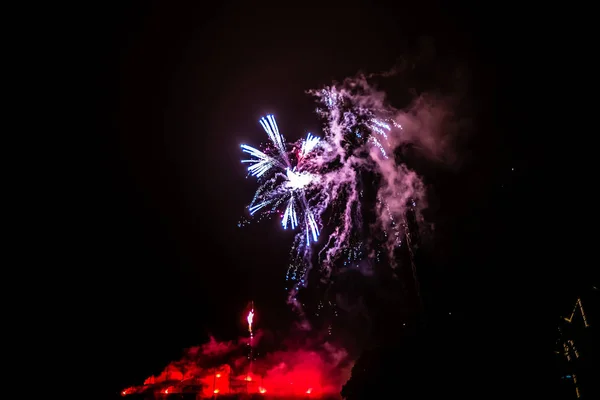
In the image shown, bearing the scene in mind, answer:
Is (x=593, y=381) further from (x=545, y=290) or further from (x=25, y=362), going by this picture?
(x=25, y=362)

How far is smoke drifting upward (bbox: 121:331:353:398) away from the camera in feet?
84.0

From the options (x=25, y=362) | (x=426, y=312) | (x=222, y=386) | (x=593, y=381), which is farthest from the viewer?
(x=222, y=386)

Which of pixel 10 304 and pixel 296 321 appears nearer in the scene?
pixel 10 304

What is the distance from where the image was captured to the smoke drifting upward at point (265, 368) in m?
25.6

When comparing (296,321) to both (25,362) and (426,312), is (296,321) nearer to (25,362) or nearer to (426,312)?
(426,312)

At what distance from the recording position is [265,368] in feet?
98.9

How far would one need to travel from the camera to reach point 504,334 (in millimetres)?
8062

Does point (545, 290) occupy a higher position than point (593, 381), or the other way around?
point (545, 290)

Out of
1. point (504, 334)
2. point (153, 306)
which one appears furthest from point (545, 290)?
point (153, 306)

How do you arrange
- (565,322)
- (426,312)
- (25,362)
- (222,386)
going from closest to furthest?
(565,322), (25,362), (426,312), (222,386)

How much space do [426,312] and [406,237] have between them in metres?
3.35

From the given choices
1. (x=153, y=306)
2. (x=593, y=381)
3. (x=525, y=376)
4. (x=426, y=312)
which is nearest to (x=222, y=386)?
(x=153, y=306)

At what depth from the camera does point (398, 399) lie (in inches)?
420

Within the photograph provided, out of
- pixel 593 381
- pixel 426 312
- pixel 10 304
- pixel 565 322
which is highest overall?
pixel 426 312
